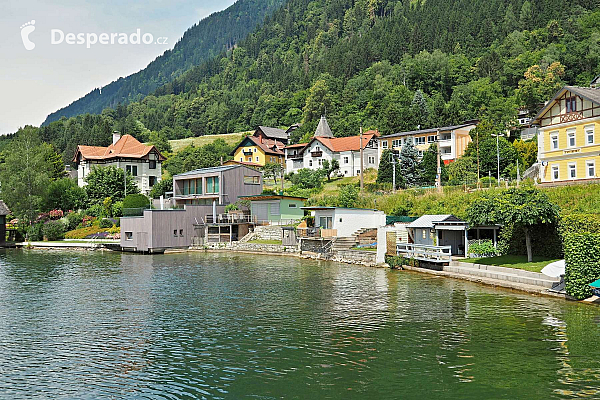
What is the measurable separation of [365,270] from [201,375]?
23.9 metres

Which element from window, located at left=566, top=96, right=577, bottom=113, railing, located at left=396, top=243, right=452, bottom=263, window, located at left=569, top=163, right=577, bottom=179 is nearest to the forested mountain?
window, located at left=566, top=96, right=577, bottom=113

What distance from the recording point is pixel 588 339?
18.3 metres

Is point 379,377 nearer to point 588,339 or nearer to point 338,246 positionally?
point 588,339

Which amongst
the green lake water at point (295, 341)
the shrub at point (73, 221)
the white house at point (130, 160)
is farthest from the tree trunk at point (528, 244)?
the white house at point (130, 160)

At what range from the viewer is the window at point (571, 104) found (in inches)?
1788

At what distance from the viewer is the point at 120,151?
89.6 m

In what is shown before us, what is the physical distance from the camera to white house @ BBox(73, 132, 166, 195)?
88.4 metres

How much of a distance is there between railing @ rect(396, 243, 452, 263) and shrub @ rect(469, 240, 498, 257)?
5.85ft

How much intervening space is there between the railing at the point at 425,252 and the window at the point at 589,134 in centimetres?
1809

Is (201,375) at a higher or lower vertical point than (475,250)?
lower

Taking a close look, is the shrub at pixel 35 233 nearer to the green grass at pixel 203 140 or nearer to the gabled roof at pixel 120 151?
the gabled roof at pixel 120 151

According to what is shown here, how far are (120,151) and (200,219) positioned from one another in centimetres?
3880

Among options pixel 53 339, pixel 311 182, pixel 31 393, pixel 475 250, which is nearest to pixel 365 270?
pixel 475 250

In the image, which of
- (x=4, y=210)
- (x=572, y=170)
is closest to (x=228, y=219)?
(x=4, y=210)
